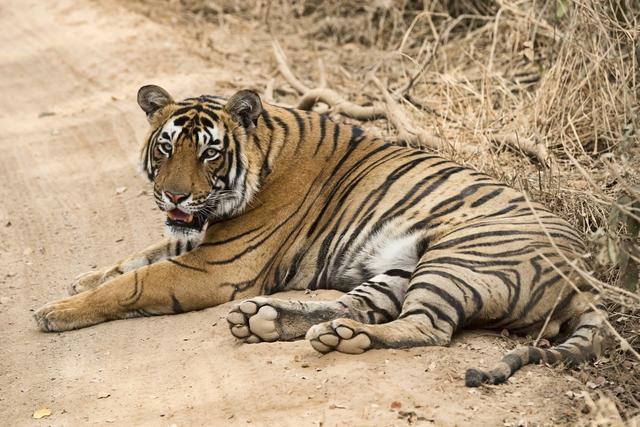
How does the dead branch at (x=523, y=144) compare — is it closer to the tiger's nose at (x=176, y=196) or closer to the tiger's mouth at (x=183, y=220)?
the tiger's mouth at (x=183, y=220)

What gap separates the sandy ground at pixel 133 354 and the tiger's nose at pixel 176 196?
558mm

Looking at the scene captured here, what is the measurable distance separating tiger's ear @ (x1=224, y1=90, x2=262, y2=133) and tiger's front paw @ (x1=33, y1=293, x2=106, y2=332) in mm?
1149

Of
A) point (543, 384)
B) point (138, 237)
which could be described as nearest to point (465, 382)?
point (543, 384)

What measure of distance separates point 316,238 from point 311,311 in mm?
711

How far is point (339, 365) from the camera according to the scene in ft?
12.6

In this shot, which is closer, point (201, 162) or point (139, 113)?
point (201, 162)

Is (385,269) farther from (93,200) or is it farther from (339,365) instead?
(93,200)

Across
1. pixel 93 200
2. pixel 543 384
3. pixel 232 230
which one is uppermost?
pixel 543 384

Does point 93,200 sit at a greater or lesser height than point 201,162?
lesser

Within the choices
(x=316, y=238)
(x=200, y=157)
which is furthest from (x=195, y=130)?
(x=316, y=238)

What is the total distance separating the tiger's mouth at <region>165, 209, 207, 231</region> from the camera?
480 cm

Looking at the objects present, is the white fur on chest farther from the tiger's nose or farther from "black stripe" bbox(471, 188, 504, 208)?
the tiger's nose

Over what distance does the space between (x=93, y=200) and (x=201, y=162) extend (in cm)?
193

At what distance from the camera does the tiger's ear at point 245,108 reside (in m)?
4.80
